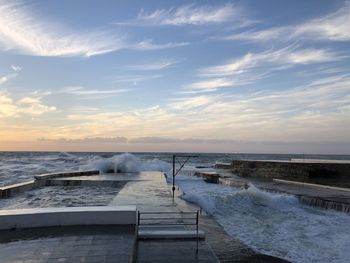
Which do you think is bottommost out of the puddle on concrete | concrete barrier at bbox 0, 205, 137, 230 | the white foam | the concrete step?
the white foam

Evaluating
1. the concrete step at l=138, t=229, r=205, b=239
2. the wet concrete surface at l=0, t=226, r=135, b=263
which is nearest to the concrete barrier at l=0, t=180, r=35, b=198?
the wet concrete surface at l=0, t=226, r=135, b=263

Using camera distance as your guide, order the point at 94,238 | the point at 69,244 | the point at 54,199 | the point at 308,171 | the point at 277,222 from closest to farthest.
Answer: the point at 69,244 → the point at 94,238 → the point at 277,222 → the point at 54,199 → the point at 308,171

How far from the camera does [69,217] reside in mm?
7508

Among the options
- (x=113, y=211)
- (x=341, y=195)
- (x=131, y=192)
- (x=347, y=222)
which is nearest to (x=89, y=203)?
(x=131, y=192)

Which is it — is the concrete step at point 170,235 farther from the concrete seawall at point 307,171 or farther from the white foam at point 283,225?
the concrete seawall at point 307,171

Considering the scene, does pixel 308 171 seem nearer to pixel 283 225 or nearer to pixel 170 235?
pixel 283 225

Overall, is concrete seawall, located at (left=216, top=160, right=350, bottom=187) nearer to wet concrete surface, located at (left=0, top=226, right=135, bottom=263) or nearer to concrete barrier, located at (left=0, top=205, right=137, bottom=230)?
concrete barrier, located at (left=0, top=205, right=137, bottom=230)

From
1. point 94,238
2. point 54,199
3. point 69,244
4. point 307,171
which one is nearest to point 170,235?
point 94,238

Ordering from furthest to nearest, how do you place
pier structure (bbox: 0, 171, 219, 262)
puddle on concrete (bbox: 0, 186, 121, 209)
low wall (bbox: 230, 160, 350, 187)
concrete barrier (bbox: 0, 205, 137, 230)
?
low wall (bbox: 230, 160, 350, 187), puddle on concrete (bbox: 0, 186, 121, 209), concrete barrier (bbox: 0, 205, 137, 230), pier structure (bbox: 0, 171, 219, 262)

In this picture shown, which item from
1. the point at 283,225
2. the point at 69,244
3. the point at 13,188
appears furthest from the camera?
the point at 13,188

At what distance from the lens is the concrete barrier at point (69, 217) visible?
736 cm

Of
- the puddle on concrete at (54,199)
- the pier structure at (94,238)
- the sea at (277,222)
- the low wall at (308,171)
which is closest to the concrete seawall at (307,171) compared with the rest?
the low wall at (308,171)

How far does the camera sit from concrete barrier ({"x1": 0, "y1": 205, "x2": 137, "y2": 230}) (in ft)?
24.1

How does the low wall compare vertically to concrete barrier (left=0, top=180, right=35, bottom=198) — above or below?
above
